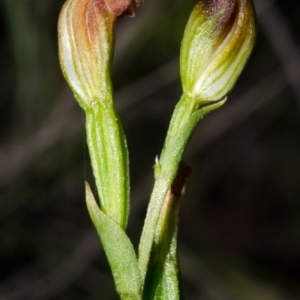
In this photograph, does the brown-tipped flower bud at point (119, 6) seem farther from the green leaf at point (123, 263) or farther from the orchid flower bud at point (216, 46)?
the green leaf at point (123, 263)

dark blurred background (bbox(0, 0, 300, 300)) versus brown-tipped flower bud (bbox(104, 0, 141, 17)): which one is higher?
brown-tipped flower bud (bbox(104, 0, 141, 17))

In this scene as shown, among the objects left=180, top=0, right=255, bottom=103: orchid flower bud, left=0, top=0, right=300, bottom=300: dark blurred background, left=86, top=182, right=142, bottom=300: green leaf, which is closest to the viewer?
left=86, top=182, right=142, bottom=300: green leaf

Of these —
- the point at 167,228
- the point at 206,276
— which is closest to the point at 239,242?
the point at 206,276

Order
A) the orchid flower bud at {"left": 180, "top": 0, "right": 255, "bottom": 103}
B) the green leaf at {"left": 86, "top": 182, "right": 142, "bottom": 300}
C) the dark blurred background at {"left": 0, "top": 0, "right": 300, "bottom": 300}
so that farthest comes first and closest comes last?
the dark blurred background at {"left": 0, "top": 0, "right": 300, "bottom": 300}, the orchid flower bud at {"left": 180, "top": 0, "right": 255, "bottom": 103}, the green leaf at {"left": 86, "top": 182, "right": 142, "bottom": 300}

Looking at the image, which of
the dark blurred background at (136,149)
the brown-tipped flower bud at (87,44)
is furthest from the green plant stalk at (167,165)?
the dark blurred background at (136,149)

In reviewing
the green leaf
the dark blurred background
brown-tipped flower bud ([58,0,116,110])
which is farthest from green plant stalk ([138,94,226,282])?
the dark blurred background

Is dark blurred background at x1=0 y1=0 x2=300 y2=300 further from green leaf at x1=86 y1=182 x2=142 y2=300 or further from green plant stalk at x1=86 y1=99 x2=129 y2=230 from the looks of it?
green leaf at x1=86 y1=182 x2=142 y2=300

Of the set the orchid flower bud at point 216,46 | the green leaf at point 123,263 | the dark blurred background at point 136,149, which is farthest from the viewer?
the dark blurred background at point 136,149

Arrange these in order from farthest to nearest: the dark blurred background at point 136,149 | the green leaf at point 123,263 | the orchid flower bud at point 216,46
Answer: the dark blurred background at point 136,149
the orchid flower bud at point 216,46
the green leaf at point 123,263
